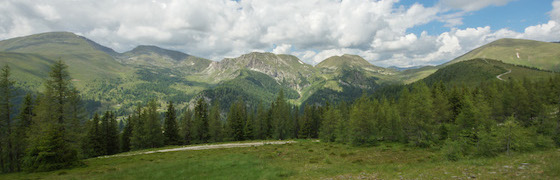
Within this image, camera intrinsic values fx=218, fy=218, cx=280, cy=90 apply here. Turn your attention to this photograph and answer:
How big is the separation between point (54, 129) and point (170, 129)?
4296cm

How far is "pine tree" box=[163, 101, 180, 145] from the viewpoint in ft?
235

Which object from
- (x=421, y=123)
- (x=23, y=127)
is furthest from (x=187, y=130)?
(x=421, y=123)

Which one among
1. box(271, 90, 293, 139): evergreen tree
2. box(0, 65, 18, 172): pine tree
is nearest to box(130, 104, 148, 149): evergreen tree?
box(0, 65, 18, 172): pine tree

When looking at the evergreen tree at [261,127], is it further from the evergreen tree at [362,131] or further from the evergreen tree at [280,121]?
the evergreen tree at [362,131]

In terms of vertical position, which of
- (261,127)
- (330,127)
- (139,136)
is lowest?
(261,127)

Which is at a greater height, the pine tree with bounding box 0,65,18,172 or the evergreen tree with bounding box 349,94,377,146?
the pine tree with bounding box 0,65,18,172

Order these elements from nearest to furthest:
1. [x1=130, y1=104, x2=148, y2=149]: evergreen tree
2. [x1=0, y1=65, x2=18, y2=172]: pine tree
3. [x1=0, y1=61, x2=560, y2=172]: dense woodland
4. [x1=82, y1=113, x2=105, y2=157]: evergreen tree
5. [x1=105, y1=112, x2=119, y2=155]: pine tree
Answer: [x1=0, y1=61, x2=560, y2=172]: dense woodland, [x1=0, y1=65, x2=18, y2=172]: pine tree, [x1=82, y1=113, x2=105, y2=157]: evergreen tree, [x1=130, y1=104, x2=148, y2=149]: evergreen tree, [x1=105, y1=112, x2=119, y2=155]: pine tree

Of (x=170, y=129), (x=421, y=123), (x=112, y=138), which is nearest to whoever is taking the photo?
(x=421, y=123)

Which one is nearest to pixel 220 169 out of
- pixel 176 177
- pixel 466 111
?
pixel 176 177

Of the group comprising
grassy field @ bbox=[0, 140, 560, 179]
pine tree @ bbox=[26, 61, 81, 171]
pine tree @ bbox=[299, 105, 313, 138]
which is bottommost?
pine tree @ bbox=[299, 105, 313, 138]

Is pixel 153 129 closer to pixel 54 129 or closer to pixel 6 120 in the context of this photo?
pixel 6 120

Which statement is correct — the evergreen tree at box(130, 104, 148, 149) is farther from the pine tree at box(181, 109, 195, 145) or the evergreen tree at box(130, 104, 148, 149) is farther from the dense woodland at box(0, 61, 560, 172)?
the pine tree at box(181, 109, 195, 145)

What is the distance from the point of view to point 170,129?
237 feet

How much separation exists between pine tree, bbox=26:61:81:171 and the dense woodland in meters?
0.10
